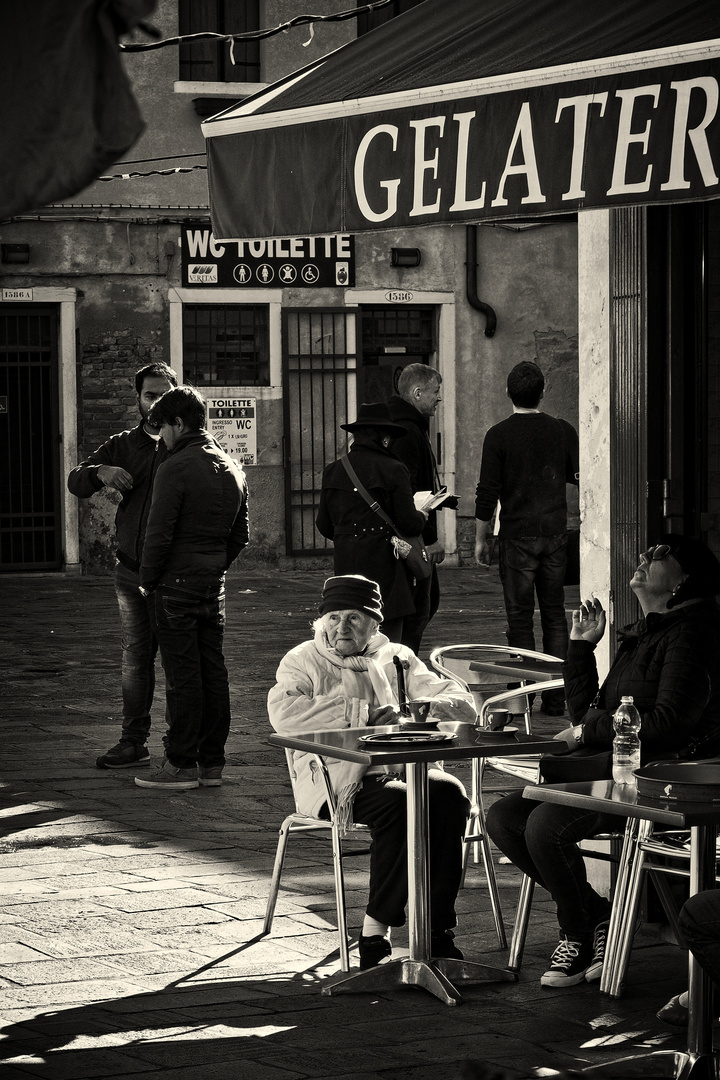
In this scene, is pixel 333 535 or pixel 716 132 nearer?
pixel 716 132

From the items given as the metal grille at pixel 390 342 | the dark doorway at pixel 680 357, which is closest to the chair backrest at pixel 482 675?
the dark doorway at pixel 680 357

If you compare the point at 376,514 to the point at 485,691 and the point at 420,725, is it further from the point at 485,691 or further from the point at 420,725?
the point at 420,725

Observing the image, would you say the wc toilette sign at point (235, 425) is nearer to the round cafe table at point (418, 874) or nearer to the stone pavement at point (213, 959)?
the stone pavement at point (213, 959)

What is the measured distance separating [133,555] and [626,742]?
366cm

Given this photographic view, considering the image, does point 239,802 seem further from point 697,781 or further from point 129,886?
point 697,781

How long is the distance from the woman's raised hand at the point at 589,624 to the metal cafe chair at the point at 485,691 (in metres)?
0.45

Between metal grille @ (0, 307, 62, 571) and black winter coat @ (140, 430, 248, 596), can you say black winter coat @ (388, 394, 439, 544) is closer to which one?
black winter coat @ (140, 430, 248, 596)

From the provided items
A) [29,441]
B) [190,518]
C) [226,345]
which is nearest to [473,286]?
[226,345]

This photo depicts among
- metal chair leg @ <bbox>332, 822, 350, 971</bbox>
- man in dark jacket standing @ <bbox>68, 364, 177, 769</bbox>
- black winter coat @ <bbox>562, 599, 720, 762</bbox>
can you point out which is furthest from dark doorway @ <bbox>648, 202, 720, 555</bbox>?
man in dark jacket standing @ <bbox>68, 364, 177, 769</bbox>

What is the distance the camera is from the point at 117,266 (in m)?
17.5

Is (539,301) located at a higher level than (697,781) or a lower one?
higher

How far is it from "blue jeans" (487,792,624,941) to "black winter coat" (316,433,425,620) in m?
3.06

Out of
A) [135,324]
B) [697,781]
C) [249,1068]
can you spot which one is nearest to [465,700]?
[697,781]

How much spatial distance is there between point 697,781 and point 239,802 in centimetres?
342
